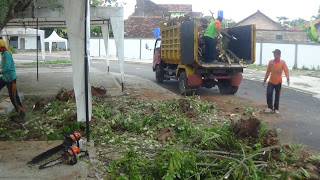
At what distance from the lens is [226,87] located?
1335cm

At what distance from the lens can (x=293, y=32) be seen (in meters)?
42.2

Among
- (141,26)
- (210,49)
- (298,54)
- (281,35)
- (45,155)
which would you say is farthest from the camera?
Result: (141,26)

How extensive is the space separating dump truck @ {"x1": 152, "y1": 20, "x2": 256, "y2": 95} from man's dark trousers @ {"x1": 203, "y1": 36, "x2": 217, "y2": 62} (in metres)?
0.20

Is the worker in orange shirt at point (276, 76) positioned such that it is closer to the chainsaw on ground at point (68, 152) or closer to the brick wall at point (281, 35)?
the chainsaw on ground at point (68, 152)

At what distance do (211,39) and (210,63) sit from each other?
785 millimetres

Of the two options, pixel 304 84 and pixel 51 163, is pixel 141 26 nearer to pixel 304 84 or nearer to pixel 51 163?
pixel 304 84

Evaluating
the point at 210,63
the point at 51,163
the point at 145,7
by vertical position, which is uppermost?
the point at 145,7

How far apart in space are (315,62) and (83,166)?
22.8m

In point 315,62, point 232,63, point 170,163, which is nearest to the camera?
point 170,163

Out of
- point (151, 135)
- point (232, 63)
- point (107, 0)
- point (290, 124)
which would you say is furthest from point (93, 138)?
point (232, 63)

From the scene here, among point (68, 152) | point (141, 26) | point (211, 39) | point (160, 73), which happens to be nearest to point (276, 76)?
point (211, 39)

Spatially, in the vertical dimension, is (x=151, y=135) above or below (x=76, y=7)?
below

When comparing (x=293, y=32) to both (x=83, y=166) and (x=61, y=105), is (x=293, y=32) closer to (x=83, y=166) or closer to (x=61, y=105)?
(x=61, y=105)

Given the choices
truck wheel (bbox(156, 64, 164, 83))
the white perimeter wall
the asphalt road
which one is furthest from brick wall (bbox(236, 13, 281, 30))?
truck wheel (bbox(156, 64, 164, 83))
